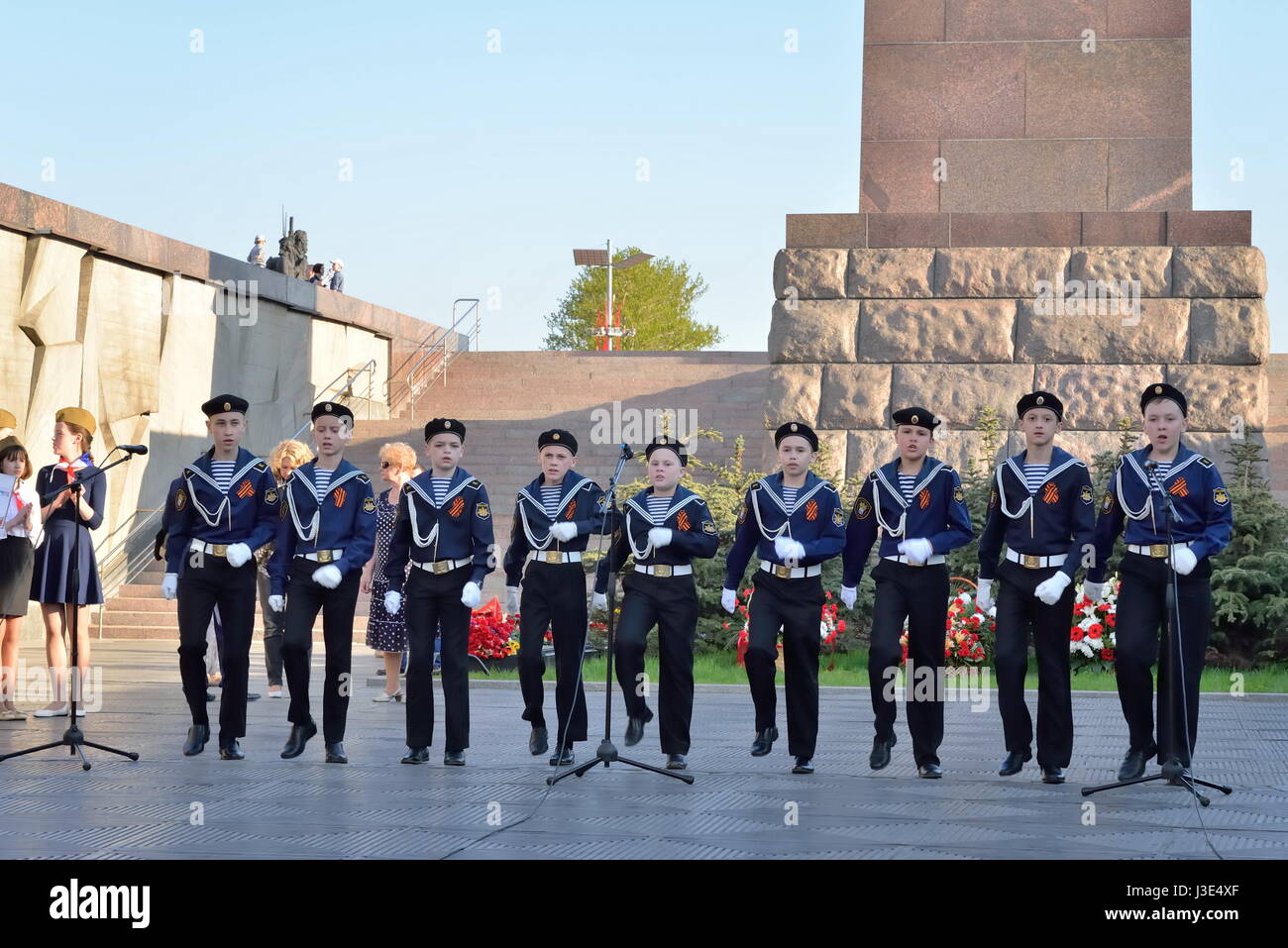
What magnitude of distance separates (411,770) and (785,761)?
2110 mm

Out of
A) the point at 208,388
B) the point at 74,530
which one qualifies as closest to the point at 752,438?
the point at 208,388

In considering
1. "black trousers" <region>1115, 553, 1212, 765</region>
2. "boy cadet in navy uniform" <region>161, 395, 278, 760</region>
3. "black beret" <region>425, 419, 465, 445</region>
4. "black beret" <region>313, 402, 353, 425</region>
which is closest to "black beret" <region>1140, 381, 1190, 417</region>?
"black trousers" <region>1115, 553, 1212, 765</region>

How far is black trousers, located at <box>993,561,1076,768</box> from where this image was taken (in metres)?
8.33

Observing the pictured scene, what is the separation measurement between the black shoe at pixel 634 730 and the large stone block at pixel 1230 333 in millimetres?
8419

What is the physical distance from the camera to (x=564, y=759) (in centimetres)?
873

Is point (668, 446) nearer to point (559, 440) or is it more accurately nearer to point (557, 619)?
point (559, 440)

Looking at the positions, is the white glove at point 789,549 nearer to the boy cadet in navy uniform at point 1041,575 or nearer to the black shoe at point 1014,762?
the boy cadet in navy uniform at point 1041,575

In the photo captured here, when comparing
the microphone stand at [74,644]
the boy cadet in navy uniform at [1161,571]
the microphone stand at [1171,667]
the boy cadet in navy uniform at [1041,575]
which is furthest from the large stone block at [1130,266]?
the microphone stand at [74,644]

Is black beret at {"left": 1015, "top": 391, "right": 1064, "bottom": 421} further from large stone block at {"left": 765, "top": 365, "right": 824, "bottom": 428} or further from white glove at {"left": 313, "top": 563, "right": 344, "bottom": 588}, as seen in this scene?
large stone block at {"left": 765, "top": 365, "right": 824, "bottom": 428}

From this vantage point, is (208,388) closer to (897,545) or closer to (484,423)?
(484,423)

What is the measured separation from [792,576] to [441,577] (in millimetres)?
1980

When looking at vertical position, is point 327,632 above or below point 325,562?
below

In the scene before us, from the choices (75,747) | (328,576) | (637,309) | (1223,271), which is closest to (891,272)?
(1223,271)

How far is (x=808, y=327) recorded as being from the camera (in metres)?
16.1
